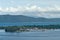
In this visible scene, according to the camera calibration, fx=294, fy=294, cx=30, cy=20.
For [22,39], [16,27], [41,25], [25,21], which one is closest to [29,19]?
[25,21]

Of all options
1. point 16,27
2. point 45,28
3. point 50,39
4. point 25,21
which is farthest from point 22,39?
point 25,21

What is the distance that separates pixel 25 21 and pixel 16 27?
16.5 feet

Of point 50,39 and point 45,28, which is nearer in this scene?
point 50,39

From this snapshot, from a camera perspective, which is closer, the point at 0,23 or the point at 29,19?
the point at 0,23

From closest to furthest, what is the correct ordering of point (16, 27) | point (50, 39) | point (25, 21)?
point (50, 39) → point (16, 27) → point (25, 21)

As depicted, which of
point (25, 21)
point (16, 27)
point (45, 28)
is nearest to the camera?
point (16, 27)

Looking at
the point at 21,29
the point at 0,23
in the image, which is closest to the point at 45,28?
the point at 21,29

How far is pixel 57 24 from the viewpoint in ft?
99.0

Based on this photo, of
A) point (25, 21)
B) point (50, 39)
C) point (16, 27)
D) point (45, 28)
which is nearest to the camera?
point (50, 39)

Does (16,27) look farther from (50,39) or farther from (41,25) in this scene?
(50,39)

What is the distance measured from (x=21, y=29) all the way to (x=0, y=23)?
101 inches

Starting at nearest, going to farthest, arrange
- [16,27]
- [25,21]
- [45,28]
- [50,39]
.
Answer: [50,39]
[16,27]
[45,28]
[25,21]

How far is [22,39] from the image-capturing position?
2295cm

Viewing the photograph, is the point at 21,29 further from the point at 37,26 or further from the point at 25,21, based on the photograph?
the point at 25,21
